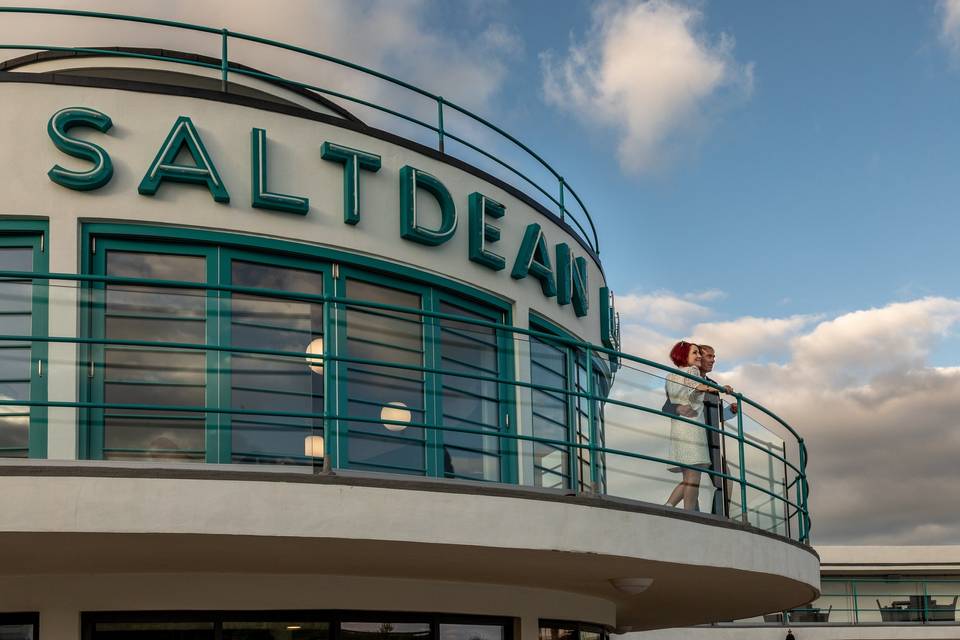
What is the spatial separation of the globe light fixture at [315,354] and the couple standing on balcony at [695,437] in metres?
3.35

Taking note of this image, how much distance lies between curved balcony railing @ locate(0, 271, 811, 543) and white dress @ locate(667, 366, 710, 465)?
127mm

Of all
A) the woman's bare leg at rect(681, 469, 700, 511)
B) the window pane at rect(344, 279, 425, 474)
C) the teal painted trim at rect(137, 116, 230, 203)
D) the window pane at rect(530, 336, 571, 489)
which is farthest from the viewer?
the woman's bare leg at rect(681, 469, 700, 511)

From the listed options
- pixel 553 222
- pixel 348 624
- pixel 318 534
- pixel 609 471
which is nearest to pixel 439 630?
pixel 348 624

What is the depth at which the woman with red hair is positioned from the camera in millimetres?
10828

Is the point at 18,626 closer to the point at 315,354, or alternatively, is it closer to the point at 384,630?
the point at 384,630

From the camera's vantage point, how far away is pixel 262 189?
11.0m

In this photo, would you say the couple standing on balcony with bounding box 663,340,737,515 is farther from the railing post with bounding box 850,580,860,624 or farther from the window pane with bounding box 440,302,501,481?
the railing post with bounding box 850,580,860,624

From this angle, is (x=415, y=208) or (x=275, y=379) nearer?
(x=275, y=379)

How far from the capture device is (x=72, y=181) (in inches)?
408

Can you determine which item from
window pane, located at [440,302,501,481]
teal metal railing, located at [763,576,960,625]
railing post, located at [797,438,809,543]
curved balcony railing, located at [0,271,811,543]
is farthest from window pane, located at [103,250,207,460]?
teal metal railing, located at [763,576,960,625]

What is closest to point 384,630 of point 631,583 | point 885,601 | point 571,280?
point 631,583

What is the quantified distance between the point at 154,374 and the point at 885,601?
32.9m

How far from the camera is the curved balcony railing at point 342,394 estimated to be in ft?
29.2

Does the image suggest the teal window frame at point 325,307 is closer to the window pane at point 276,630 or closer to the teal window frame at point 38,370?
the teal window frame at point 38,370
